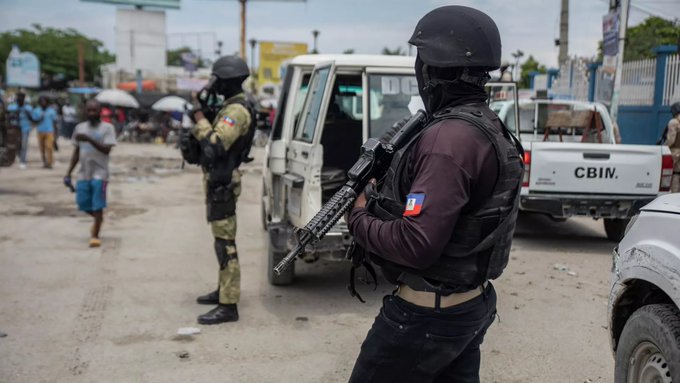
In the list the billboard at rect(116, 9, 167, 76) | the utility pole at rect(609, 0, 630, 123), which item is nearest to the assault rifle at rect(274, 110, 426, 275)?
the utility pole at rect(609, 0, 630, 123)

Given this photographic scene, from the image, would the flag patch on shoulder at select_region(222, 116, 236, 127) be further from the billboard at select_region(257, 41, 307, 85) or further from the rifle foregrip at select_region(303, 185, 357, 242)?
the billboard at select_region(257, 41, 307, 85)

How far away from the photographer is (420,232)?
72.5 inches

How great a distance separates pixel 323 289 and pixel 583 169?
3501 millimetres

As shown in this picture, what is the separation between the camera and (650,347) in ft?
8.62

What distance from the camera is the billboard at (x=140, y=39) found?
2077 inches

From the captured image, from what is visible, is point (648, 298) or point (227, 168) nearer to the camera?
point (648, 298)

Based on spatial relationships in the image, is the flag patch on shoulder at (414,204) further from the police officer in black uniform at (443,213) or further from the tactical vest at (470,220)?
the tactical vest at (470,220)

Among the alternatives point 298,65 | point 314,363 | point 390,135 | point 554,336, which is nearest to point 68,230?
point 298,65

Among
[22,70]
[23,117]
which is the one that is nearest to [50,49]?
[22,70]

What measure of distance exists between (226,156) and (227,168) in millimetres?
98

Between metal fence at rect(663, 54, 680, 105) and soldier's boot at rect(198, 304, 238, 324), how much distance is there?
36.3 ft

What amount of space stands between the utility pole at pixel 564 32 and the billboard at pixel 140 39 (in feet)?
129

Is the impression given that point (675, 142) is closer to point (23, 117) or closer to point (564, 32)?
point (564, 32)

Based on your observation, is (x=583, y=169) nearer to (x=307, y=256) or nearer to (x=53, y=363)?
(x=307, y=256)
